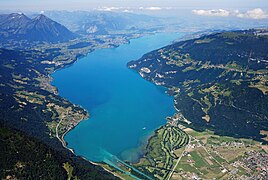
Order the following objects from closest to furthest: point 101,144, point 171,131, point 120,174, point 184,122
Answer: point 120,174 < point 101,144 < point 171,131 < point 184,122

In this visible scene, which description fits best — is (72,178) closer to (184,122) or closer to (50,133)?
(50,133)

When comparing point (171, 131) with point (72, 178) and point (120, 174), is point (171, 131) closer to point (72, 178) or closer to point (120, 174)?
point (120, 174)

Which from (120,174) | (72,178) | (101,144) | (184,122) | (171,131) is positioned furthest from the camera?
(184,122)

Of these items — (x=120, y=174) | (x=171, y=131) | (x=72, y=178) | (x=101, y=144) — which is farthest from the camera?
(x=171, y=131)

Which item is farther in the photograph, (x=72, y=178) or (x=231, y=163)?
(x=231, y=163)

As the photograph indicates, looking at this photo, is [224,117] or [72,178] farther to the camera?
[224,117]

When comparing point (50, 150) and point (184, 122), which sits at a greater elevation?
point (50, 150)

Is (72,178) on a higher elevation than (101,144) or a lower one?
higher

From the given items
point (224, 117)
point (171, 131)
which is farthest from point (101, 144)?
point (224, 117)

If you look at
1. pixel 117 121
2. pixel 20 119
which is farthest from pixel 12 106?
A: pixel 117 121
